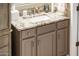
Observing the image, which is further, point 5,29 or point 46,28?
point 46,28

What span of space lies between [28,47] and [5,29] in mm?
269

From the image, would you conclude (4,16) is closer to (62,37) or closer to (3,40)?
(3,40)

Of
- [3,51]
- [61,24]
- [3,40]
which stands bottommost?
[3,51]

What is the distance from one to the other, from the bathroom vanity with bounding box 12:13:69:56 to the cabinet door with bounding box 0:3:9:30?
0.24 feet

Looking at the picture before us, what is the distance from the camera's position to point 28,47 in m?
1.62

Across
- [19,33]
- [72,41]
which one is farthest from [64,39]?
[19,33]

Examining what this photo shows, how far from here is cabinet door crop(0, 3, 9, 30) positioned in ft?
4.92

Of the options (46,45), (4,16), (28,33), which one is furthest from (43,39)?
(4,16)

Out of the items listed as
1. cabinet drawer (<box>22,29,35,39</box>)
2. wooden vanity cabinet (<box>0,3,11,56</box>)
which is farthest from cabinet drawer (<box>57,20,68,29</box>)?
wooden vanity cabinet (<box>0,3,11,56</box>)

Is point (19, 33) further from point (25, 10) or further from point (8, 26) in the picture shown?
point (25, 10)

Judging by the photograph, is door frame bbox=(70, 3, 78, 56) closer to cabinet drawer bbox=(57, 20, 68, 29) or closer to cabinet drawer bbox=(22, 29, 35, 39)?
cabinet drawer bbox=(57, 20, 68, 29)

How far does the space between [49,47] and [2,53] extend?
444mm

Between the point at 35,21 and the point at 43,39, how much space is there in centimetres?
19

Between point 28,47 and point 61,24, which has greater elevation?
point 61,24
